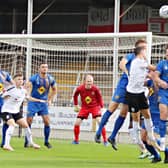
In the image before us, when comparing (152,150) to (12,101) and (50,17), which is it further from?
(50,17)

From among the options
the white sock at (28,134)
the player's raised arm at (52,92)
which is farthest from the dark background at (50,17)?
the white sock at (28,134)

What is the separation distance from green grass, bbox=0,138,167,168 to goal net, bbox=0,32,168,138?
4.94 meters

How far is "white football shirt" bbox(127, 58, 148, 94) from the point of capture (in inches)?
505

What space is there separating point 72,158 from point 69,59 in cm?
943

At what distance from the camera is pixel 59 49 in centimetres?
2345

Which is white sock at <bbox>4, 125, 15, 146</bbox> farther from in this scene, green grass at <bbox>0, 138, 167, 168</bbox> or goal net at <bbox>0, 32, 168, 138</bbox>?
goal net at <bbox>0, 32, 168, 138</bbox>

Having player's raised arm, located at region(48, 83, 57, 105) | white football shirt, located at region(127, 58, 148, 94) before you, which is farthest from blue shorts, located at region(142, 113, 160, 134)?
player's raised arm, located at region(48, 83, 57, 105)

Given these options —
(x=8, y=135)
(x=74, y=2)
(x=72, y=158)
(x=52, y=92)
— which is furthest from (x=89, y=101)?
(x=74, y=2)

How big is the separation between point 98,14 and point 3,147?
53.6 feet

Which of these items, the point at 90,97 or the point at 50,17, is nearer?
the point at 90,97

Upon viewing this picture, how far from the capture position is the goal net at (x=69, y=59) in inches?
897

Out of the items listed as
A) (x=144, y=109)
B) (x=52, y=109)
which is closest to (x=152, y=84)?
(x=144, y=109)

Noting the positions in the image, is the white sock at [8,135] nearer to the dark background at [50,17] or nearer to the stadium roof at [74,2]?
the stadium roof at [74,2]

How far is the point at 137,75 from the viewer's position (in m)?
12.9
